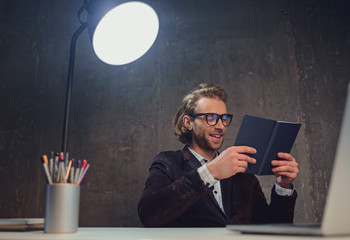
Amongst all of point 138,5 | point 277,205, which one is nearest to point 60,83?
point 138,5

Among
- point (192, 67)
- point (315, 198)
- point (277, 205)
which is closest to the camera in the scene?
point (277, 205)

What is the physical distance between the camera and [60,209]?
76 cm

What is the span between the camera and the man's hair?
214 cm

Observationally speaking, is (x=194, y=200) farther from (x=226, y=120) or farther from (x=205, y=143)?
(x=226, y=120)

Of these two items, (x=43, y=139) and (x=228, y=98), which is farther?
(x=43, y=139)

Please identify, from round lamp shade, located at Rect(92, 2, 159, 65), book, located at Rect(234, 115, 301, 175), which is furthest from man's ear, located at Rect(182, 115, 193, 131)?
round lamp shade, located at Rect(92, 2, 159, 65)

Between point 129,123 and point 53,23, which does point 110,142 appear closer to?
point 129,123

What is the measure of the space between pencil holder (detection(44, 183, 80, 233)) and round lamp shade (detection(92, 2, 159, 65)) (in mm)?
660

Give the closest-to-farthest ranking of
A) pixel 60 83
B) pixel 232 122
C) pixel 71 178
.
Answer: pixel 71 178 < pixel 232 122 < pixel 60 83

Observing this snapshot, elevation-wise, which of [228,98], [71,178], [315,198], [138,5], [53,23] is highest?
[53,23]

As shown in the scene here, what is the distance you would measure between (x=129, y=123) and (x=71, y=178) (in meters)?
1.63

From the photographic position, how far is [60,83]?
8.70ft

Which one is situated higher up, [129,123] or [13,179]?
[129,123]

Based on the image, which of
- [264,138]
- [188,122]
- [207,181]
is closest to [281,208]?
[264,138]
